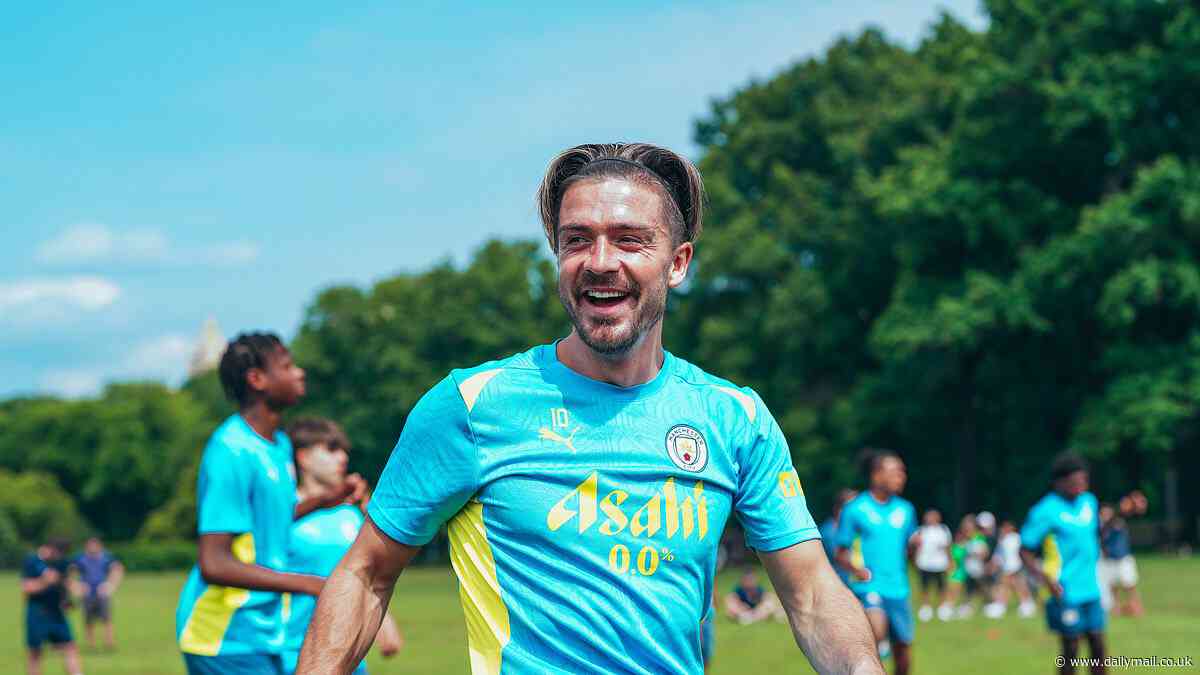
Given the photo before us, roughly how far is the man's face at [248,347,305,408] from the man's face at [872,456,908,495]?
319 inches

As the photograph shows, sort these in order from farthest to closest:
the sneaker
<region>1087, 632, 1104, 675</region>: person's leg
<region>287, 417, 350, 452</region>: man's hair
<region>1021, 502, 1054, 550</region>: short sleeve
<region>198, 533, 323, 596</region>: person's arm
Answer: the sneaker < <region>1021, 502, 1054, 550</region>: short sleeve < <region>1087, 632, 1104, 675</region>: person's leg < <region>287, 417, 350, 452</region>: man's hair < <region>198, 533, 323, 596</region>: person's arm

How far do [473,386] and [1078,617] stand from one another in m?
10.5

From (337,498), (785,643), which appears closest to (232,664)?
(337,498)

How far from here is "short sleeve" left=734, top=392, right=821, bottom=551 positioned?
3.53 metres

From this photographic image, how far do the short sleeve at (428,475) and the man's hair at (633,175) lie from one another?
0.51 m

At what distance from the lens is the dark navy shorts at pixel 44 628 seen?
17.7 metres

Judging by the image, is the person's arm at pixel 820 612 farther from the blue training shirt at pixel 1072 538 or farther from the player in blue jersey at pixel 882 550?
the player in blue jersey at pixel 882 550

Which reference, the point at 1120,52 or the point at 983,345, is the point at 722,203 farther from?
the point at 1120,52

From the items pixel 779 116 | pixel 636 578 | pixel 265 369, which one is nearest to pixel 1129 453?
pixel 779 116

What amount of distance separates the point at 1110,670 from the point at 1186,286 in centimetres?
1993

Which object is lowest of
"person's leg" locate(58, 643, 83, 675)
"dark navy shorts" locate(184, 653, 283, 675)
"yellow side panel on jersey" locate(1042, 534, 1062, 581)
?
"person's leg" locate(58, 643, 83, 675)

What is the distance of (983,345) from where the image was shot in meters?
38.8

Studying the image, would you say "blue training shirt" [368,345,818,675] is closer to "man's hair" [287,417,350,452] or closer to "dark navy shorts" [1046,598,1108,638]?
"man's hair" [287,417,350,452]

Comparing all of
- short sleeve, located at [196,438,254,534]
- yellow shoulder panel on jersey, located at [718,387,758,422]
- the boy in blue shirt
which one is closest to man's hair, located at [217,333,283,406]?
short sleeve, located at [196,438,254,534]
